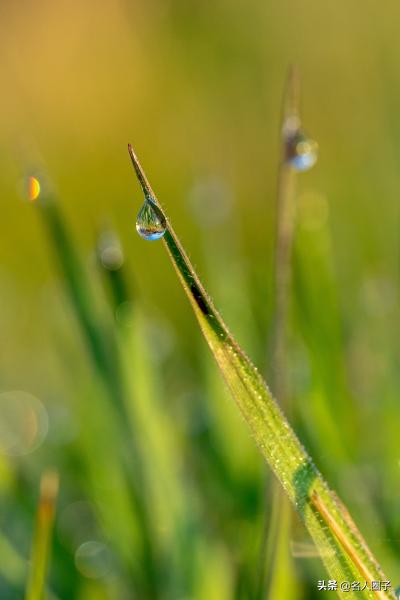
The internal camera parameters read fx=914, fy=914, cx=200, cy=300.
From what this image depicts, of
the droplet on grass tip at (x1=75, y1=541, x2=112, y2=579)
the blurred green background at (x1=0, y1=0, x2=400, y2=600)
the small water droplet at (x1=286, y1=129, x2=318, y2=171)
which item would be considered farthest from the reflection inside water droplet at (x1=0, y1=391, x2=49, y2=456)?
the small water droplet at (x1=286, y1=129, x2=318, y2=171)

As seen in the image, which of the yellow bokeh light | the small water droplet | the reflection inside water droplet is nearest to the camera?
the small water droplet

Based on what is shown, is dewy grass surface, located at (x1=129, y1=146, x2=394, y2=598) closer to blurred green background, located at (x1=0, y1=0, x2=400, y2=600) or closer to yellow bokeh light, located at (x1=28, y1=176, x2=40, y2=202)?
blurred green background, located at (x1=0, y1=0, x2=400, y2=600)

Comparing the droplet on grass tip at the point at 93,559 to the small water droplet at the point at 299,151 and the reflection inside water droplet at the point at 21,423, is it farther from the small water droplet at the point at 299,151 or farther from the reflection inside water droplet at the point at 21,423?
the small water droplet at the point at 299,151

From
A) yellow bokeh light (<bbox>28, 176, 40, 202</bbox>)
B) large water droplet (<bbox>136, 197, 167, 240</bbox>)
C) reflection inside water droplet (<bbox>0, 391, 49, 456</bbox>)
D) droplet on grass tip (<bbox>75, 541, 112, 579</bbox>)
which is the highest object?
yellow bokeh light (<bbox>28, 176, 40, 202</bbox>)

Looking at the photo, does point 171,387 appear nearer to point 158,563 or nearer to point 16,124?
point 158,563

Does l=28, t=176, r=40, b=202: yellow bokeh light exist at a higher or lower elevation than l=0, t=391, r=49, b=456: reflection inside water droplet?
higher

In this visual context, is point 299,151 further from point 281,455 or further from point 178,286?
point 178,286

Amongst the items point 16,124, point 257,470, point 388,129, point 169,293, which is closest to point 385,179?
point 388,129
